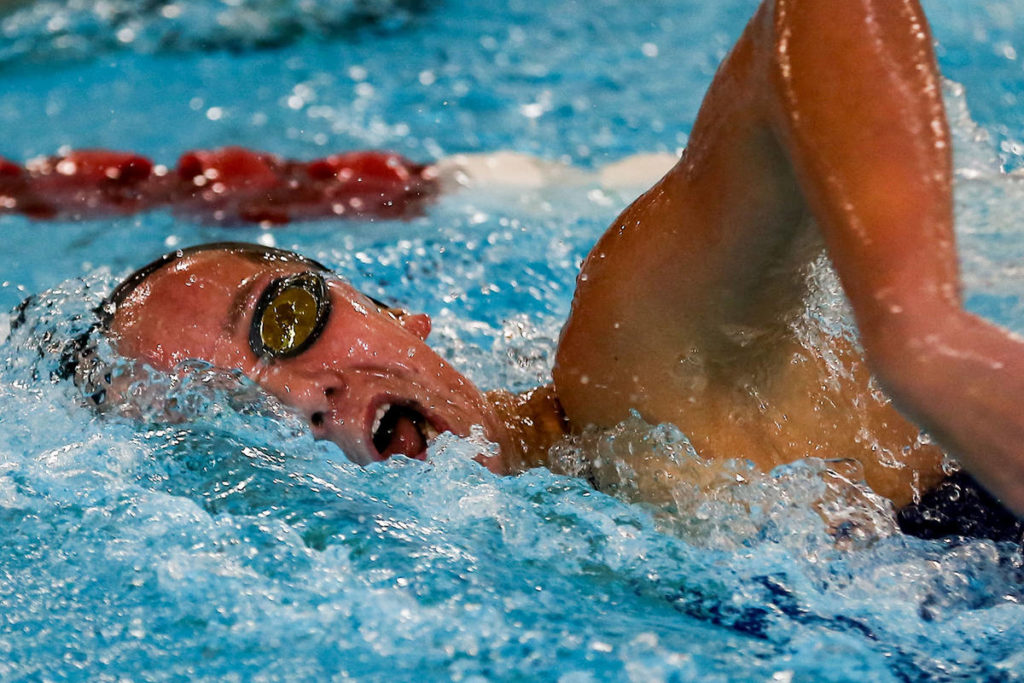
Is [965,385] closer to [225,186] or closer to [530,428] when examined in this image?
[530,428]

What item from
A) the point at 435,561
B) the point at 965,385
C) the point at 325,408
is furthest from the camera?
the point at 325,408

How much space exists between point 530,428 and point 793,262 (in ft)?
1.59

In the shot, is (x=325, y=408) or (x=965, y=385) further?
(x=325, y=408)

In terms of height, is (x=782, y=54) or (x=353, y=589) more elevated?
(x=782, y=54)

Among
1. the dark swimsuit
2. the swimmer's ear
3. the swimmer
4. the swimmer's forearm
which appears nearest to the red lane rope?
the swimmer's ear

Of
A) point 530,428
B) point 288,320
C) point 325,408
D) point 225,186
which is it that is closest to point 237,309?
point 288,320

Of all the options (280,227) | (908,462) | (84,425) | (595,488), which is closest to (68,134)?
(280,227)

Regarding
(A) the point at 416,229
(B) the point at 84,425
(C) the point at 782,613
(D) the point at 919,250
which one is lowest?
(A) the point at 416,229

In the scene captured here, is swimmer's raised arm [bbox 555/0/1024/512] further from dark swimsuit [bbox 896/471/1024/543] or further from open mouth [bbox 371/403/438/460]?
open mouth [bbox 371/403/438/460]

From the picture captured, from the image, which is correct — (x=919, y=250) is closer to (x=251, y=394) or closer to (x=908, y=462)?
(x=908, y=462)

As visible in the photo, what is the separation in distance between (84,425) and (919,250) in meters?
1.19

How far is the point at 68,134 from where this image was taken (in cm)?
382

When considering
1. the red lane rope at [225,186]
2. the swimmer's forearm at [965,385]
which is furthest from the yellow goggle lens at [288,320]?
the red lane rope at [225,186]

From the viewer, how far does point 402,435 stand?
1597mm
